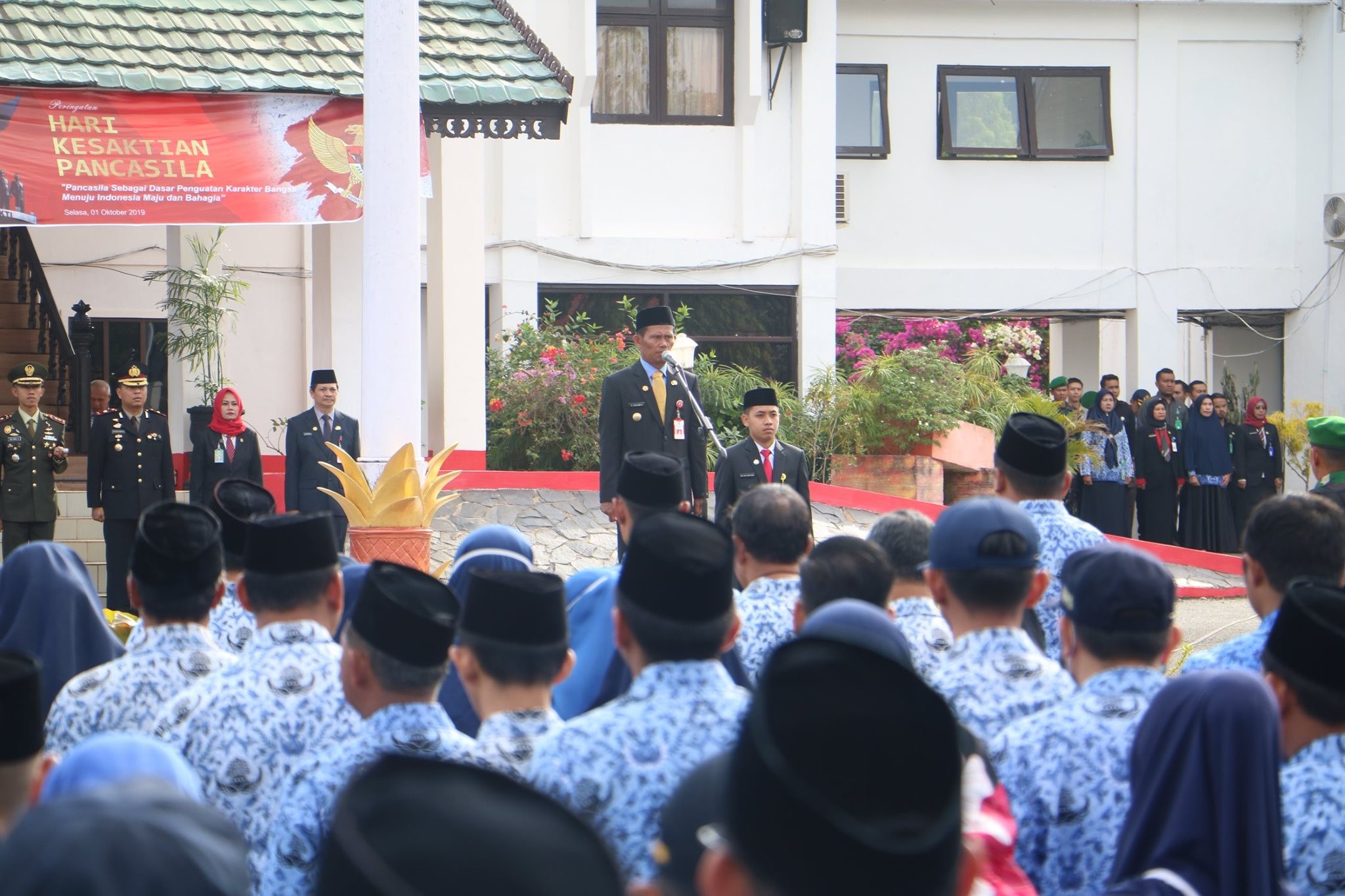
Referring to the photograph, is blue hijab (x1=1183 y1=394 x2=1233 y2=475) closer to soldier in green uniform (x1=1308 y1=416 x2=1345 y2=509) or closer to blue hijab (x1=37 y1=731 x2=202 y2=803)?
soldier in green uniform (x1=1308 y1=416 x2=1345 y2=509)

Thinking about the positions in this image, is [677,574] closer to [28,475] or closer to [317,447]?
[317,447]

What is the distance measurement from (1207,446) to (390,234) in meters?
10.1

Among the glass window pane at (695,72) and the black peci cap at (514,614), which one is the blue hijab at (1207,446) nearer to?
the glass window pane at (695,72)

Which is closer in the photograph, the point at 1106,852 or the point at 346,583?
the point at 1106,852

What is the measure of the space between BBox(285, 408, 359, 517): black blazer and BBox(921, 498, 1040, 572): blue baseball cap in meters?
6.70

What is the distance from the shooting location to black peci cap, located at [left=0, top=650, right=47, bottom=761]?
2121mm

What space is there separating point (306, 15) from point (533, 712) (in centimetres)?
933

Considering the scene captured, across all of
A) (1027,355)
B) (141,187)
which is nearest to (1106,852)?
(141,187)

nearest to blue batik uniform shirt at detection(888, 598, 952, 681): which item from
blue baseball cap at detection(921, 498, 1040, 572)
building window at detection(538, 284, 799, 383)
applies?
blue baseball cap at detection(921, 498, 1040, 572)

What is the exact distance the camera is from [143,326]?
13445 millimetres

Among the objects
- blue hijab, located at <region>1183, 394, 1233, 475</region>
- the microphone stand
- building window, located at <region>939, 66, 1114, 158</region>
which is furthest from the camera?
building window, located at <region>939, 66, 1114, 158</region>

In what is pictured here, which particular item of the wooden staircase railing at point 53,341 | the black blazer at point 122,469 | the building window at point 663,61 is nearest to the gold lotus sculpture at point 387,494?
the black blazer at point 122,469

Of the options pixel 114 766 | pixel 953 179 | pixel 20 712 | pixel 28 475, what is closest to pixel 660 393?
pixel 28 475

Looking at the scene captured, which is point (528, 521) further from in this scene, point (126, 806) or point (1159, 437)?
point (126, 806)
